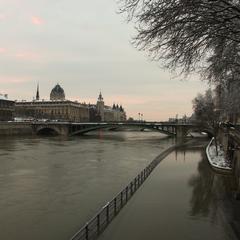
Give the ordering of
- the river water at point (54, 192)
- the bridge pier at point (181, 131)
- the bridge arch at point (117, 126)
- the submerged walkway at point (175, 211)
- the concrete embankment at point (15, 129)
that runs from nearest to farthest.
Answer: the submerged walkway at point (175, 211) < the river water at point (54, 192) < the bridge pier at point (181, 131) < the bridge arch at point (117, 126) < the concrete embankment at point (15, 129)

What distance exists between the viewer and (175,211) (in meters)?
23.9

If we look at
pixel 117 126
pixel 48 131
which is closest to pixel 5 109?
pixel 48 131

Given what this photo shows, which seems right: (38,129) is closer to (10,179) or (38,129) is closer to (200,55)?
(10,179)

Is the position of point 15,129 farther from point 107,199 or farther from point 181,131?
point 107,199

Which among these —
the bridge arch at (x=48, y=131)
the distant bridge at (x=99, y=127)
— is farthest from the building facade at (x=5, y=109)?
the distant bridge at (x=99, y=127)

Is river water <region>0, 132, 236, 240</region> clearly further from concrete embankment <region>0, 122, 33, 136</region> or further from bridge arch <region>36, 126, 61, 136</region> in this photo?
bridge arch <region>36, 126, 61, 136</region>

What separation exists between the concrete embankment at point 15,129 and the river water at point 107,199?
71955mm

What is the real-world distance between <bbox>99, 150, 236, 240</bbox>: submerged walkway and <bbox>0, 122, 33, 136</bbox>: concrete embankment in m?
83.4

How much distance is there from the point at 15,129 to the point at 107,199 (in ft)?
321

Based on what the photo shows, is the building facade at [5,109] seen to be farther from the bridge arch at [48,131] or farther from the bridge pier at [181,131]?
the bridge pier at [181,131]

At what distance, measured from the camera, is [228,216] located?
75.1ft

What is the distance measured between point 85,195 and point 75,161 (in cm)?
2152

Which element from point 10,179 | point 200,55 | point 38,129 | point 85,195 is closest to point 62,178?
point 10,179

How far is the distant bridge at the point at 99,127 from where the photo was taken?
367 ft
